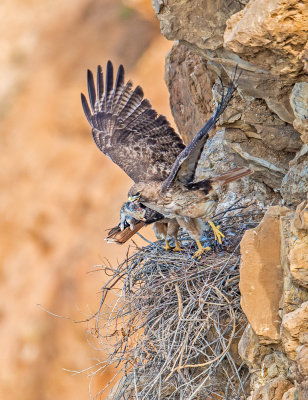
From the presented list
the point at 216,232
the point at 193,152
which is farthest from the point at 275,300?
the point at 216,232

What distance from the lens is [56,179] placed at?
67.6 feet

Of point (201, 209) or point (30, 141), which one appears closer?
point (201, 209)

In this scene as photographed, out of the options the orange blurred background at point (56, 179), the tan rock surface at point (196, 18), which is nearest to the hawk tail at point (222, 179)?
the tan rock surface at point (196, 18)

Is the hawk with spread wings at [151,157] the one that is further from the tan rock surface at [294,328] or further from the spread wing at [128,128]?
the tan rock surface at [294,328]

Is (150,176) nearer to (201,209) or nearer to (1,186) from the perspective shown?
(201,209)

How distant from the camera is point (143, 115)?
6.74 metres

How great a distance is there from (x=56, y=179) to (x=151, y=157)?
14.4 metres

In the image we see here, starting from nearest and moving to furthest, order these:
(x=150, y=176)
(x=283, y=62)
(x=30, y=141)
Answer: (x=283, y=62), (x=150, y=176), (x=30, y=141)

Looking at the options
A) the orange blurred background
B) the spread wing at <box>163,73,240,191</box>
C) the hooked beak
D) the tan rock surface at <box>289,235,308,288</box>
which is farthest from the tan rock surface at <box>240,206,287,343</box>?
the orange blurred background

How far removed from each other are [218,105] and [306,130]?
1.32 m

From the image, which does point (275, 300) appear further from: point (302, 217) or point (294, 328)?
point (302, 217)

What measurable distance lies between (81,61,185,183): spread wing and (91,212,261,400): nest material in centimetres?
115

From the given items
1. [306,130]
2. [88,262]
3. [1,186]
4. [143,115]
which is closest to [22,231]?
[1,186]

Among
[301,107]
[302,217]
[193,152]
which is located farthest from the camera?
[193,152]
